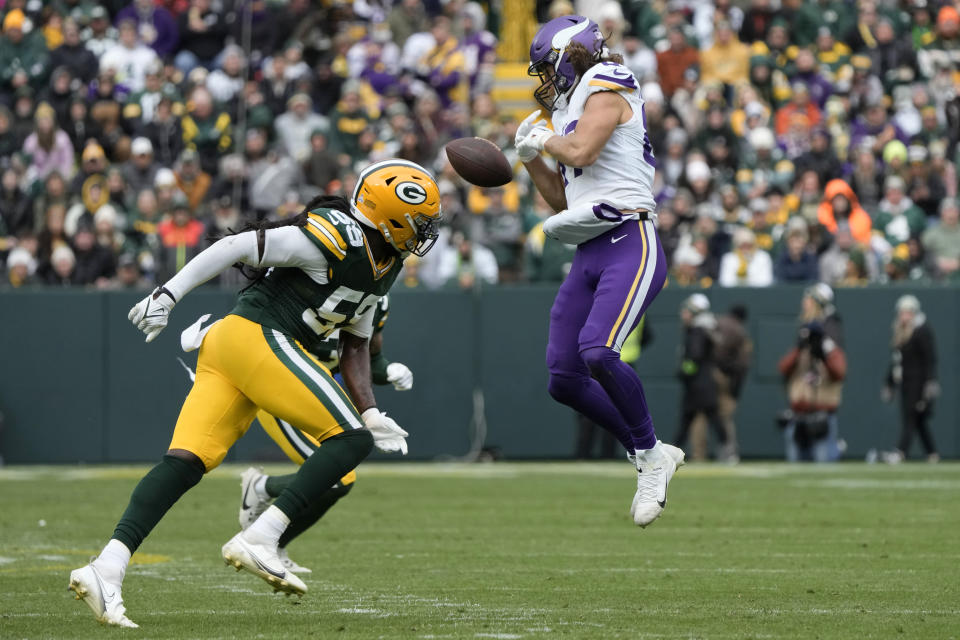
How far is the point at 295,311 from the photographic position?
5.86 m

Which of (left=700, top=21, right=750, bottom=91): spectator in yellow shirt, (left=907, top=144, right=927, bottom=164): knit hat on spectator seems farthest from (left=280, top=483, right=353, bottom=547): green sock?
(left=700, top=21, right=750, bottom=91): spectator in yellow shirt

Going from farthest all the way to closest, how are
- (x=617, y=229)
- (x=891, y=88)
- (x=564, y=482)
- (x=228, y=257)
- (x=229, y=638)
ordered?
(x=891, y=88), (x=564, y=482), (x=617, y=229), (x=228, y=257), (x=229, y=638)

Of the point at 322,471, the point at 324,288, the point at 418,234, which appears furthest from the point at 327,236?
the point at 322,471

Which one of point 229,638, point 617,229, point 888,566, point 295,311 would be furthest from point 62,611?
point 888,566

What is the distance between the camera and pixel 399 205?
5.83m

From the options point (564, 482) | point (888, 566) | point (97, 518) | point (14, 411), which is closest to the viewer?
point (888, 566)

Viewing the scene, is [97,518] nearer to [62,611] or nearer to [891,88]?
[62,611]

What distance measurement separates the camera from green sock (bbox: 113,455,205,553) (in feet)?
18.2

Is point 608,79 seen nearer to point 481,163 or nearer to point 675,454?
point 481,163

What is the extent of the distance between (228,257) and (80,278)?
1018cm

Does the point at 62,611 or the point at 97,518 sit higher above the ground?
the point at 62,611

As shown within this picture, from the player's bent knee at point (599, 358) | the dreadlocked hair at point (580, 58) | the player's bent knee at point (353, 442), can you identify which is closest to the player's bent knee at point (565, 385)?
the player's bent knee at point (599, 358)

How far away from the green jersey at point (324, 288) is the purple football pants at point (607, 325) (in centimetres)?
90

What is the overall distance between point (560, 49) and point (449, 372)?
887cm
